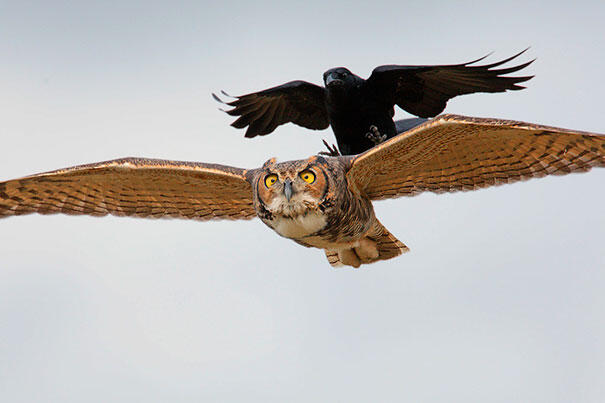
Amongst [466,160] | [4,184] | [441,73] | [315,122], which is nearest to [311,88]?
[315,122]

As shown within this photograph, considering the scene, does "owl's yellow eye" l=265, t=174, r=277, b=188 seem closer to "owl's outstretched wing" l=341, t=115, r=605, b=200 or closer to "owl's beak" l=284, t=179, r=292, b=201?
"owl's beak" l=284, t=179, r=292, b=201

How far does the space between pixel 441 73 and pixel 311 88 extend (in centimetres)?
164

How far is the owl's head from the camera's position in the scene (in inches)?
313

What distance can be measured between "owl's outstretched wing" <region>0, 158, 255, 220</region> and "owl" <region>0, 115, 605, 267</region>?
0.03 feet

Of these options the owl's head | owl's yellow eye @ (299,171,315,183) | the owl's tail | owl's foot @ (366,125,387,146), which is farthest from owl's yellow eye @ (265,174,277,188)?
owl's foot @ (366,125,387,146)

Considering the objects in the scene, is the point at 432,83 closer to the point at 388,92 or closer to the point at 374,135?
the point at 388,92

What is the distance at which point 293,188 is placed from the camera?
26.1ft

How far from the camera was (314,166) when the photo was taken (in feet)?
26.4

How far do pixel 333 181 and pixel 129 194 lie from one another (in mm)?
2519

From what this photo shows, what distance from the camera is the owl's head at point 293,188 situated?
313 inches

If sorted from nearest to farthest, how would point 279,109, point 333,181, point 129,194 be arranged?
point 333,181
point 129,194
point 279,109

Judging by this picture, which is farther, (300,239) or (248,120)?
(248,120)

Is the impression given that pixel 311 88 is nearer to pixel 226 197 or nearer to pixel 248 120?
pixel 248 120

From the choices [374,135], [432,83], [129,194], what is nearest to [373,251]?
[374,135]
